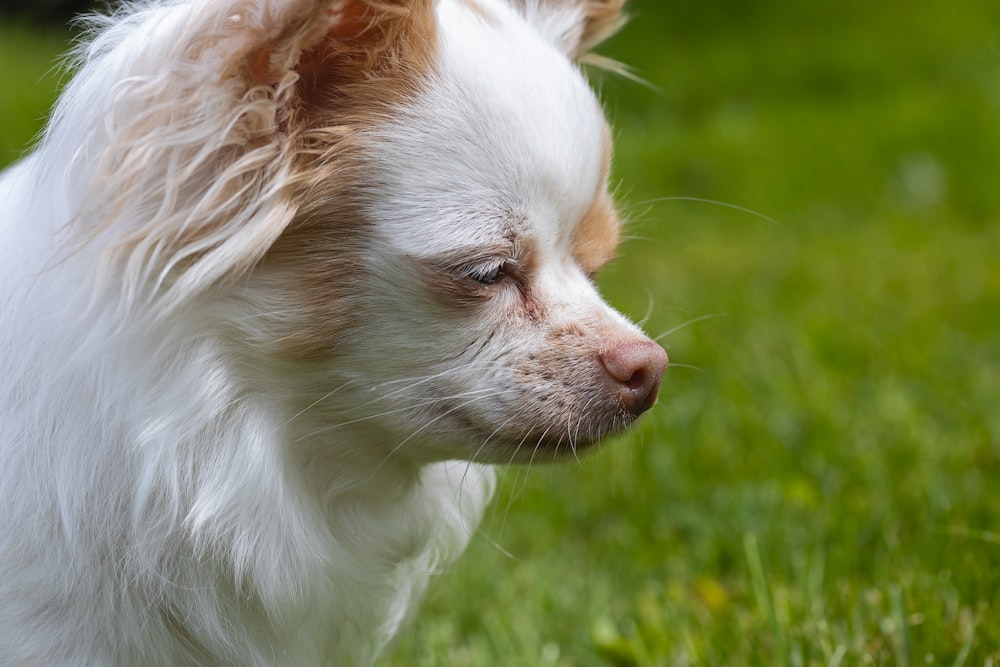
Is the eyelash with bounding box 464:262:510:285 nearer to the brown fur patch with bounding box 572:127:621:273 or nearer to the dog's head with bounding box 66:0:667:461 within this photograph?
the dog's head with bounding box 66:0:667:461

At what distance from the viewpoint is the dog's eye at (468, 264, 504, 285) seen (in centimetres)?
→ 182

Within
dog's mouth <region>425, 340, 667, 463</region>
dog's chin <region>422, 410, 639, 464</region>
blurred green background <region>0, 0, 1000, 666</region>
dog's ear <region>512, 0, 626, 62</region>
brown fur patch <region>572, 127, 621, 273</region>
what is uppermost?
dog's ear <region>512, 0, 626, 62</region>

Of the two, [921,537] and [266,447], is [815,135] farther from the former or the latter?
[266,447]

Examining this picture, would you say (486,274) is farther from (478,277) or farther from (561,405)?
(561,405)

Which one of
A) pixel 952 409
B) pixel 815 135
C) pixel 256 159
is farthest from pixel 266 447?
pixel 815 135

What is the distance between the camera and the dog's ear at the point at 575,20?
2.21m

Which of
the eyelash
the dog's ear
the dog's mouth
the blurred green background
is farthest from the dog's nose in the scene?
the dog's ear

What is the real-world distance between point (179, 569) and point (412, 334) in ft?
1.79

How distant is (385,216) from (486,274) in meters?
0.19

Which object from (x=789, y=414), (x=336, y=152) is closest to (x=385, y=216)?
(x=336, y=152)

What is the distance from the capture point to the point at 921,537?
9.34 feet

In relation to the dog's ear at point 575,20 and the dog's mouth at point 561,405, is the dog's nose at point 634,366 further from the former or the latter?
the dog's ear at point 575,20

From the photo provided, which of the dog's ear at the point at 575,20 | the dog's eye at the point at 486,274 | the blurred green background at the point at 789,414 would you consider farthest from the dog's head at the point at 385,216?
the blurred green background at the point at 789,414

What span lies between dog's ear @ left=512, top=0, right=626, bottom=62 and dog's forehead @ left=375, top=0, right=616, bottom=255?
0.35 meters
